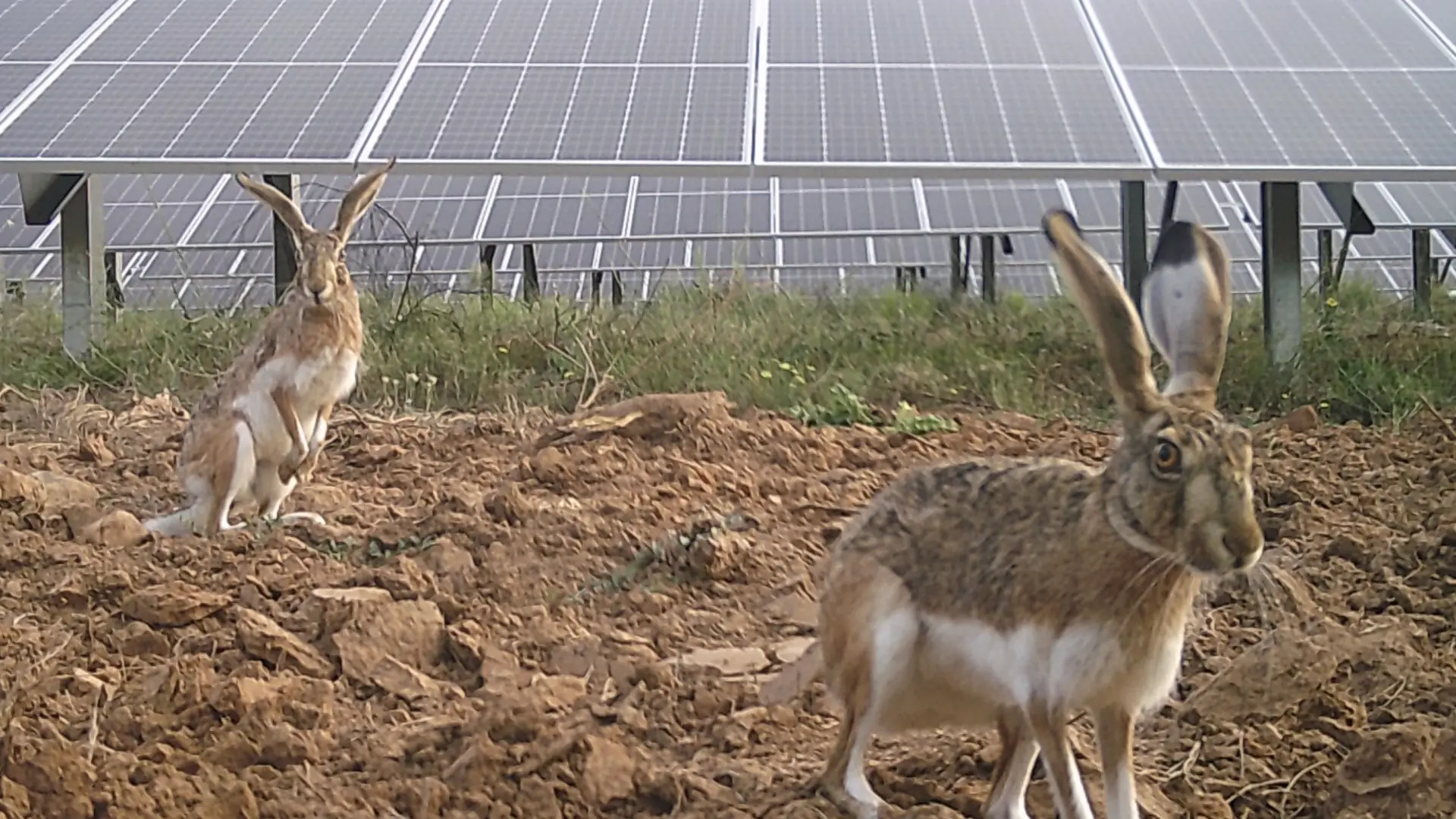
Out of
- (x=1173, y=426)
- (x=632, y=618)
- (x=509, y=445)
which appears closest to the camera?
(x=1173, y=426)

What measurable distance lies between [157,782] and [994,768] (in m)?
1.69

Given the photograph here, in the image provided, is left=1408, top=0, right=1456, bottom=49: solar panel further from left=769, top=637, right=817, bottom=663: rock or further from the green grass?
left=769, top=637, right=817, bottom=663: rock

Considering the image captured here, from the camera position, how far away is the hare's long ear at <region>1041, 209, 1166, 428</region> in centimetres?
263

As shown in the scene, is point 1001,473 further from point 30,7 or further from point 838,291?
point 30,7

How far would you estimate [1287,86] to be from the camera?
29.8 ft

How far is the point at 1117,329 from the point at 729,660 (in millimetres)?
1661

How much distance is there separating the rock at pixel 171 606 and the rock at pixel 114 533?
0.94m

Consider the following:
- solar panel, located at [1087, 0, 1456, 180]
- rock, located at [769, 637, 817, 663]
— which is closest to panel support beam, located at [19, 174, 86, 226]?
solar panel, located at [1087, 0, 1456, 180]

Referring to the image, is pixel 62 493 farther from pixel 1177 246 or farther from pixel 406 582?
pixel 1177 246

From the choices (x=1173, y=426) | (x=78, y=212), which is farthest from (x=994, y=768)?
(x=78, y=212)

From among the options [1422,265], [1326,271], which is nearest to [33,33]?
[1326,271]

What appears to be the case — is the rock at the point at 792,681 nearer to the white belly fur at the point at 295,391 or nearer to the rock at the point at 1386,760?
the rock at the point at 1386,760

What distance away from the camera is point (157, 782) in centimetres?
321

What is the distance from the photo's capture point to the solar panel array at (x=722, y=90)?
7.83m
